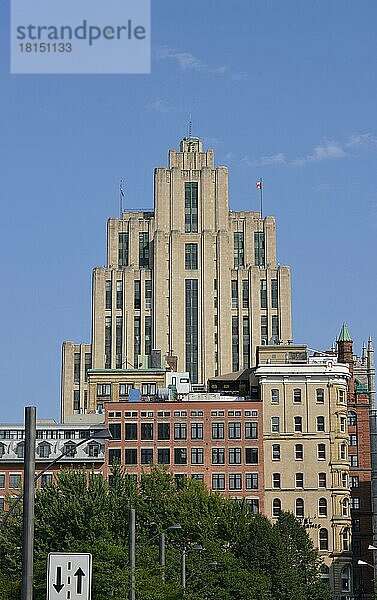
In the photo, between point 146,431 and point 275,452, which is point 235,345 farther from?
point 146,431

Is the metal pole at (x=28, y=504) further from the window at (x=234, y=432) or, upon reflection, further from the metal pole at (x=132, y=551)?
the window at (x=234, y=432)

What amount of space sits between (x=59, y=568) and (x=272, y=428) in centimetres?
11940

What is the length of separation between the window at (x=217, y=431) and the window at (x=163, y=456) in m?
5.17

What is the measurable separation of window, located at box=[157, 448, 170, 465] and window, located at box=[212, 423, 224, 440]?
5.17 m

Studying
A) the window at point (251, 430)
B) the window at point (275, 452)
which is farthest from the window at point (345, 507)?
the window at point (251, 430)

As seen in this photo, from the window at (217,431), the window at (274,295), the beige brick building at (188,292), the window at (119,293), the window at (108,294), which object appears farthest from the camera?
the window at (108,294)

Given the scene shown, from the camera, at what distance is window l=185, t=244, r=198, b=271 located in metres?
187

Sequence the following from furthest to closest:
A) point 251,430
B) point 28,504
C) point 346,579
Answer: point 346,579, point 251,430, point 28,504

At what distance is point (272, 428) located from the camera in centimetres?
14512

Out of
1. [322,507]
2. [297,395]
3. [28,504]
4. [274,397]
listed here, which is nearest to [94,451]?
[274,397]

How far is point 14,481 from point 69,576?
115 metres

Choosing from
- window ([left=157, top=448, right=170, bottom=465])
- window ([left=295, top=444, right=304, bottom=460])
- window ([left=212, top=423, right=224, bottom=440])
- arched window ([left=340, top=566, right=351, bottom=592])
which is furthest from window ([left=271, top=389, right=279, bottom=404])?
arched window ([left=340, top=566, right=351, bottom=592])

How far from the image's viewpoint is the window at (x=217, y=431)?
142 meters

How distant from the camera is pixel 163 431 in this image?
464 ft
